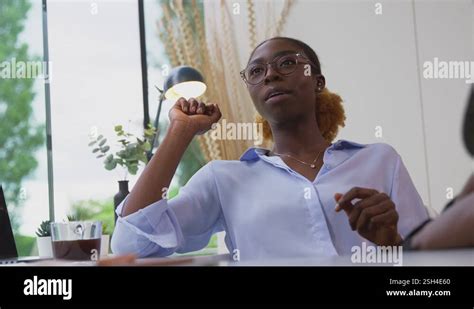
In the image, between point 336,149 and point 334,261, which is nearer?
point 334,261

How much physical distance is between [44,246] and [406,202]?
623mm

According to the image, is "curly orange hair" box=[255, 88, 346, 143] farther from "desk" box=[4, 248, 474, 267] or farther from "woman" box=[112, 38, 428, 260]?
"desk" box=[4, 248, 474, 267]

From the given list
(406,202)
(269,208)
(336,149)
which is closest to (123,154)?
(269,208)

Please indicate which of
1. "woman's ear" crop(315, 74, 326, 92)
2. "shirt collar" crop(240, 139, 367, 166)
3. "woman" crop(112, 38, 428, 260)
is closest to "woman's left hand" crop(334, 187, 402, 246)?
"woman" crop(112, 38, 428, 260)

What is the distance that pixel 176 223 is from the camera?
1263 millimetres

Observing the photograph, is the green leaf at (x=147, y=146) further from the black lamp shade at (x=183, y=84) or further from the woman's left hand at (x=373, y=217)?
the woman's left hand at (x=373, y=217)

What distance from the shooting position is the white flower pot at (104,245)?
126 cm

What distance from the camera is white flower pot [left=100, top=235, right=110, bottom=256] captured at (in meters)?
1.26

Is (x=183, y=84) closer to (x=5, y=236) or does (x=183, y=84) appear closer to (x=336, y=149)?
(x=336, y=149)

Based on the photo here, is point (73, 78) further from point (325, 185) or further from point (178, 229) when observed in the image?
point (325, 185)

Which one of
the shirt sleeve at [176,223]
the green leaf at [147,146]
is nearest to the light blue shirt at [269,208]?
the shirt sleeve at [176,223]

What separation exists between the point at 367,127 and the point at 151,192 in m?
0.40

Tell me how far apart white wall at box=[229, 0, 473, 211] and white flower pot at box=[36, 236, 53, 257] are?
19.2 inches

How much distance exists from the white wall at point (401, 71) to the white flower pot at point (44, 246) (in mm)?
488
